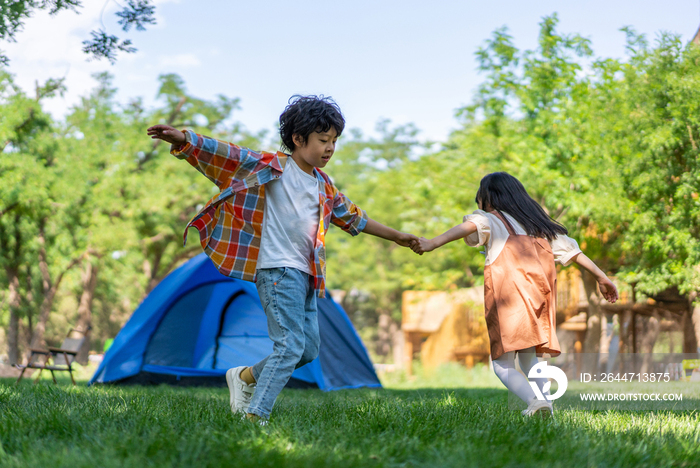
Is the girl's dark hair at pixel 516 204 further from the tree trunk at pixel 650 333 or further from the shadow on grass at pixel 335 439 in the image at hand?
the tree trunk at pixel 650 333

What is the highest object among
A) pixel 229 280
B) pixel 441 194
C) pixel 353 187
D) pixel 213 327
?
pixel 353 187

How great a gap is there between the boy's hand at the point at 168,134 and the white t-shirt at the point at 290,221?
52cm

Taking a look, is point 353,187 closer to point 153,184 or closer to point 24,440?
point 153,184

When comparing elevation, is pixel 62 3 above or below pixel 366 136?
below

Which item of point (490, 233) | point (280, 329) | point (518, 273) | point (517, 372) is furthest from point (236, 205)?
point (517, 372)

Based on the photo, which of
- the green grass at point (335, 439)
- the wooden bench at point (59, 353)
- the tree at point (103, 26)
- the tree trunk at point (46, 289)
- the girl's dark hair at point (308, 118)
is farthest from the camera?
the tree trunk at point (46, 289)

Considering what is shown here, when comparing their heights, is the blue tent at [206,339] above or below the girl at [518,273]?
below

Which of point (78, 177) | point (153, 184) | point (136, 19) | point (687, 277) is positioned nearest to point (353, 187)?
point (153, 184)

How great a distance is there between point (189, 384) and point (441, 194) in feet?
27.0

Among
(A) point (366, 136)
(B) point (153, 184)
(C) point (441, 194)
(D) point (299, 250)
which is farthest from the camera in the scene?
(A) point (366, 136)

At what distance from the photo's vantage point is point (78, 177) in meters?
16.7

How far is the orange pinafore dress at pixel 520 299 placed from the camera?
3318 mm

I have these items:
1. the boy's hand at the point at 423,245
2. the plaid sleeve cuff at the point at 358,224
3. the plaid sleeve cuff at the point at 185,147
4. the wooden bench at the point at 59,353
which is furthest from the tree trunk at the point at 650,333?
the plaid sleeve cuff at the point at 185,147

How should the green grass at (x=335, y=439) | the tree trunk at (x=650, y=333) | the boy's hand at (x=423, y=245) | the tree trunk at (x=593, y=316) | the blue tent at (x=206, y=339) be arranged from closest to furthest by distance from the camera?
the green grass at (x=335, y=439), the boy's hand at (x=423, y=245), the blue tent at (x=206, y=339), the tree trunk at (x=593, y=316), the tree trunk at (x=650, y=333)
